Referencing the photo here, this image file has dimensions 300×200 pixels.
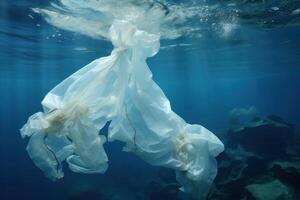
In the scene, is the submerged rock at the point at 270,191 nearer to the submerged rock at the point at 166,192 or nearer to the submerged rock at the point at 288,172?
the submerged rock at the point at 288,172

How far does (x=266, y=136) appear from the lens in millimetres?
16312

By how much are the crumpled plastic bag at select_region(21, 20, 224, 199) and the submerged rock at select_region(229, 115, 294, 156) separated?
11.8 m

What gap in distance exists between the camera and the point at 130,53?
16.2 feet

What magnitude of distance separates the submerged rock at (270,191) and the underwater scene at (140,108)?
0.03 m

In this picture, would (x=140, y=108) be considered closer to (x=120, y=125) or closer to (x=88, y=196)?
(x=120, y=125)

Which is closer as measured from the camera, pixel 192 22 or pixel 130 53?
pixel 130 53

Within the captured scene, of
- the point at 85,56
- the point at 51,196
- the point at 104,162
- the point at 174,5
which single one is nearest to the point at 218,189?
the point at 174,5

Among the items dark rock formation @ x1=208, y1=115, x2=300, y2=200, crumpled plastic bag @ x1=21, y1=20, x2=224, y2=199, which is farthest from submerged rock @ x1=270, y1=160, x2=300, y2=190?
crumpled plastic bag @ x1=21, y1=20, x2=224, y2=199

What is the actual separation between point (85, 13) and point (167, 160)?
1065 centimetres

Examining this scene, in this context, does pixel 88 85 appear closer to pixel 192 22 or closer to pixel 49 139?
pixel 49 139

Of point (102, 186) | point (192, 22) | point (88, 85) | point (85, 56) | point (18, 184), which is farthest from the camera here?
point (18, 184)

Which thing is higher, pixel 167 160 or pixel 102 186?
pixel 167 160

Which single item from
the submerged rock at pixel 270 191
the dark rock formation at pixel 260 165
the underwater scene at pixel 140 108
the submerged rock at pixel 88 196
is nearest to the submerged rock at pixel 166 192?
the underwater scene at pixel 140 108

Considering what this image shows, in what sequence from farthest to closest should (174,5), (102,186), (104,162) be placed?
1. (102,186)
2. (174,5)
3. (104,162)
